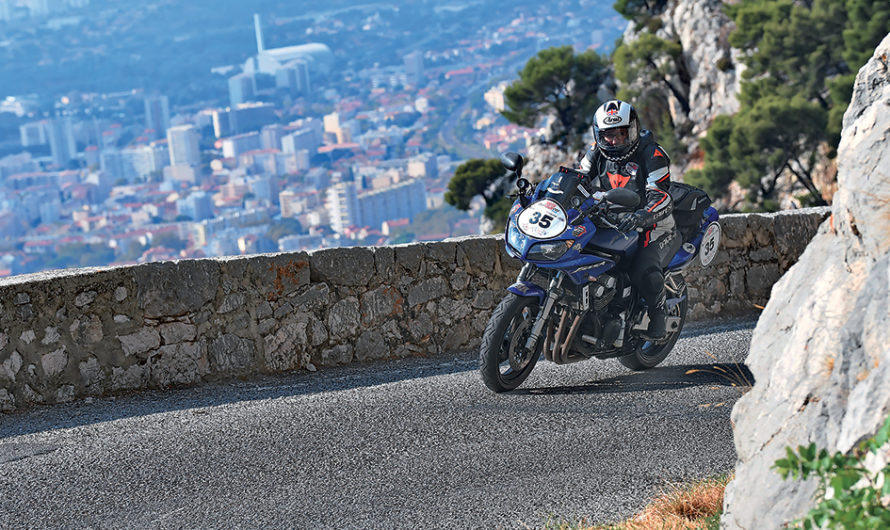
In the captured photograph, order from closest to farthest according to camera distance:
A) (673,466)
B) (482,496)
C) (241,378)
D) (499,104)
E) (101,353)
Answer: (482,496) → (673,466) → (101,353) → (241,378) → (499,104)

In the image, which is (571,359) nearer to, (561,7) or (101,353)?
(101,353)

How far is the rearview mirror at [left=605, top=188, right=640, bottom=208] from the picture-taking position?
5.38 m

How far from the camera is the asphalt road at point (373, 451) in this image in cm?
393

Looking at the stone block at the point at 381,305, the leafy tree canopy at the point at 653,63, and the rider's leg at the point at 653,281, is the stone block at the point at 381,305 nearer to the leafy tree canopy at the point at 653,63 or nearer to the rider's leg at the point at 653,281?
the rider's leg at the point at 653,281

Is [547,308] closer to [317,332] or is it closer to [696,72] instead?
[317,332]

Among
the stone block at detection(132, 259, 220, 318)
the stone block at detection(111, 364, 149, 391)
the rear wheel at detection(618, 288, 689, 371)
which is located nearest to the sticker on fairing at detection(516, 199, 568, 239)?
the rear wheel at detection(618, 288, 689, 371)

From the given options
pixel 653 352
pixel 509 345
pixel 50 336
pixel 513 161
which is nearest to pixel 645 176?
pixel 513 161

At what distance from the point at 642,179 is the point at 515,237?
919mm

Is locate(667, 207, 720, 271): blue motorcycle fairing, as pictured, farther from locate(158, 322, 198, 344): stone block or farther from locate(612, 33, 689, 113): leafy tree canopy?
locate(612, 33, 689, 113): leafy tree canopy

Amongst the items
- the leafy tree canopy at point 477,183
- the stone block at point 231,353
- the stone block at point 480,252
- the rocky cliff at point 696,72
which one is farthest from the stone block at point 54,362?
the leafy tree canopy at point 477,183

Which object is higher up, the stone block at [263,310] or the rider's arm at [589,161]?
the rider's arm at [589,161]

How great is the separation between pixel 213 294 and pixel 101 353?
81 centimetres

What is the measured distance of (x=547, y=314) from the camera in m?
5.61

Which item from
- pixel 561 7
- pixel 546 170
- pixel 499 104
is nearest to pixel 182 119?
pixel 499 104
